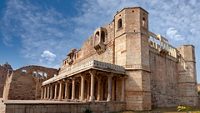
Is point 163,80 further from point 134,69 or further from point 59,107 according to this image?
point 59,107

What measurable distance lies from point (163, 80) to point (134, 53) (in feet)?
24.0

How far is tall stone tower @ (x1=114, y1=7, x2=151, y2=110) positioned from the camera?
2172 cm

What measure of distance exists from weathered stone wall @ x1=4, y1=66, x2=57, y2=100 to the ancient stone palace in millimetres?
10578

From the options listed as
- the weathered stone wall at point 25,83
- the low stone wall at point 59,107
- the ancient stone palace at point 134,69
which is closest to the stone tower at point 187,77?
the ancient stone palace at point 134,69

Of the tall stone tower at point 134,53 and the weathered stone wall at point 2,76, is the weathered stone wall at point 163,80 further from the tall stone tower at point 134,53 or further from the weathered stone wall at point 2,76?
the weathered stone wall at point 2,76

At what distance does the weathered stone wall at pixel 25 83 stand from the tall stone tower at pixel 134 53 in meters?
23.9

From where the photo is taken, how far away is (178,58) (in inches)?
1256

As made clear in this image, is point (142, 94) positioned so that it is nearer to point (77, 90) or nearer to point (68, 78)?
point (68, 78)

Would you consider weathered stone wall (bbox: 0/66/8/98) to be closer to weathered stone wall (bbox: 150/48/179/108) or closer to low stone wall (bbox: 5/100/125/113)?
low stone wall (bbox: 5/100/125/113)

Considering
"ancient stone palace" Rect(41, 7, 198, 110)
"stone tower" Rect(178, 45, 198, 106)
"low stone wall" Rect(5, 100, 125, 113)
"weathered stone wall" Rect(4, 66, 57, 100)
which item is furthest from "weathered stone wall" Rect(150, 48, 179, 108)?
"weathered stone wall" Rect(4, 66, 57, 100)


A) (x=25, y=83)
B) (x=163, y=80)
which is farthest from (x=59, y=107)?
(x=25, y=83)

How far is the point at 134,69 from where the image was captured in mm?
22156

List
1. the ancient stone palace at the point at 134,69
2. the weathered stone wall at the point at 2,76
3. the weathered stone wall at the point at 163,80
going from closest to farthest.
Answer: the ancient stone palace at the point at 134,69 → the weathered stone wall at the point at 163,80 → the weathered stone wall at the point at 2,76

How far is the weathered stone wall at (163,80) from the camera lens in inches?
987
